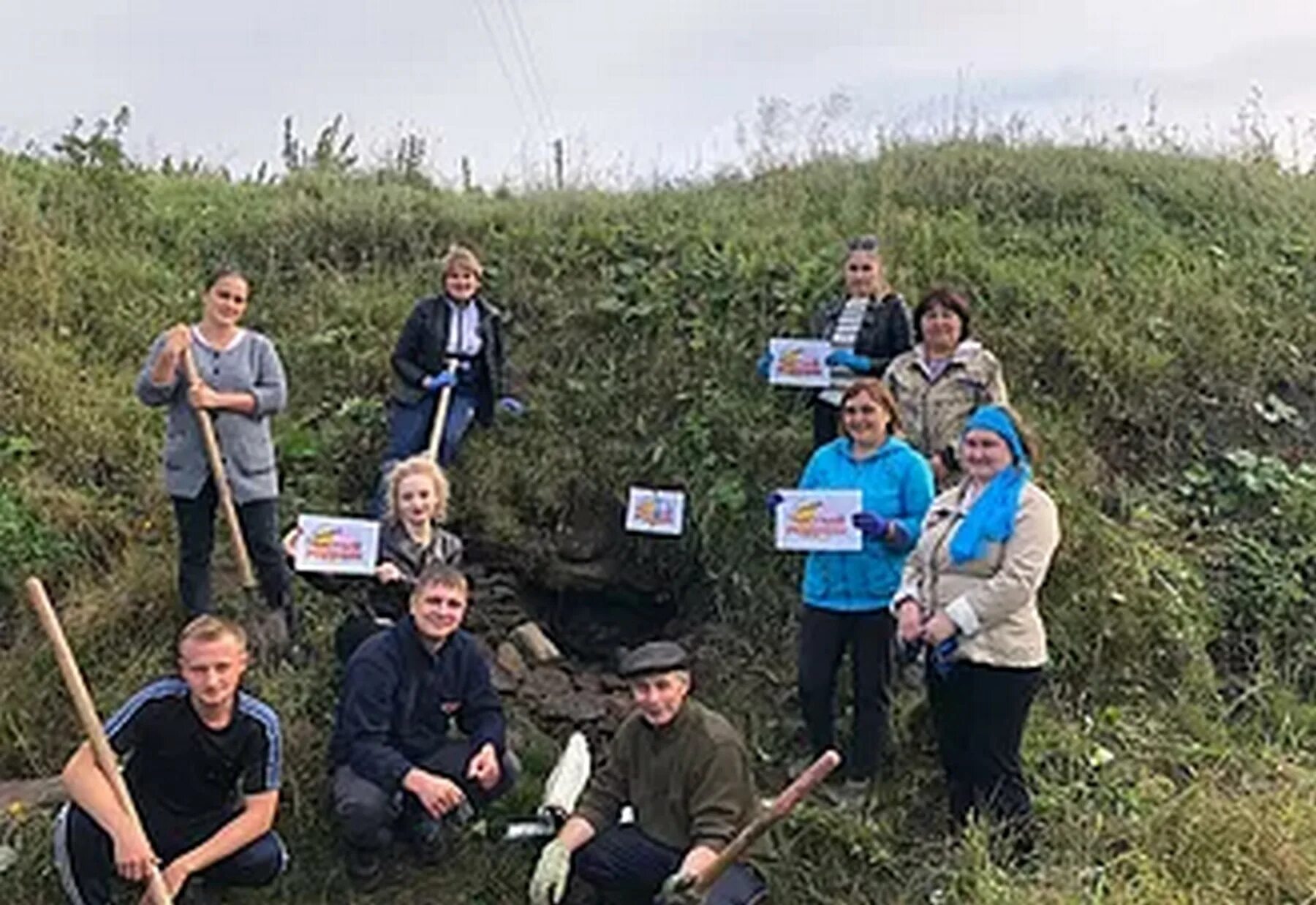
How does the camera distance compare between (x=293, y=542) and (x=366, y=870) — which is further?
(x=293, y=542)

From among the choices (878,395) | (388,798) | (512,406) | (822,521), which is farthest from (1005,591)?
(512,406)

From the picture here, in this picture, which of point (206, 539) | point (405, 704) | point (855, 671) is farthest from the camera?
point (206, 539)

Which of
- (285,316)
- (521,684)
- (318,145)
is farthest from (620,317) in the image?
(318,145)

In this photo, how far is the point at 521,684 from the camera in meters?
6.70

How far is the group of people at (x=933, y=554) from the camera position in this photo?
15.8ft

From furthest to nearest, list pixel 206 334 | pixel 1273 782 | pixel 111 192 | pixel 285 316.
A: pixel 111 192, pixel 285 316, pixel 206 334, pixel 1273 782

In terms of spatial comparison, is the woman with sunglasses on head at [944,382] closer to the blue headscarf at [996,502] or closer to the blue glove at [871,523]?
the blue glove at [871,523]

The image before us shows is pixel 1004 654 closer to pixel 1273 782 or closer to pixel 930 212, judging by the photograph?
pixel 1273 782

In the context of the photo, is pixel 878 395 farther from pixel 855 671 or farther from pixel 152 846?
pixel 152 846

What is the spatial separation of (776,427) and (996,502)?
2.93 m

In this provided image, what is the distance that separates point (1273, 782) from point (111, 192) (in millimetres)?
8916

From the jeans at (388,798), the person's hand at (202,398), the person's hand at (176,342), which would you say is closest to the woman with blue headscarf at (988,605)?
the jeans at (388,798)

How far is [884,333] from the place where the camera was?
659cm

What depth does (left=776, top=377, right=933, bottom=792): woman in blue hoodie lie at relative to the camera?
547 cm
